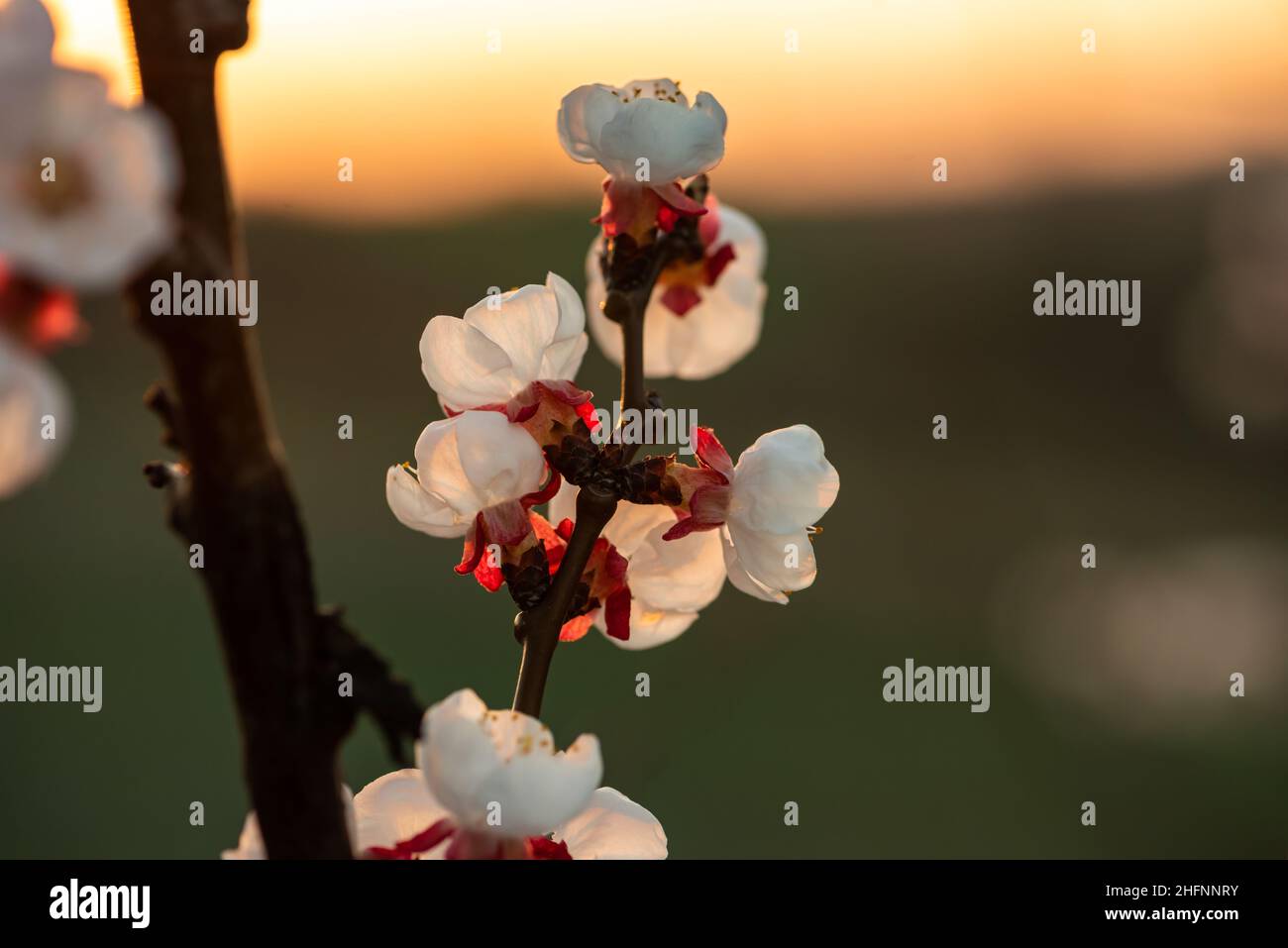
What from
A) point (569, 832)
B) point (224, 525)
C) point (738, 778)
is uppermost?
point (224, 525)

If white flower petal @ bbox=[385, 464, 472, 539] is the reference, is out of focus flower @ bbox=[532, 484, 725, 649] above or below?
below

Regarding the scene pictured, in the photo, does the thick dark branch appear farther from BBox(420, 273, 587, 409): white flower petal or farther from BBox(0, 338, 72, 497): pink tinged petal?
BBox(420, 273, 587, 409): white flower petal

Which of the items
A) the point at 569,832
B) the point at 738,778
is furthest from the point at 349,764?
the point at 569,832

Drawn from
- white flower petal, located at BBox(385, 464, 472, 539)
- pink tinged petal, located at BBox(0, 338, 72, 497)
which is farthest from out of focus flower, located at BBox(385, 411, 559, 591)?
pink tinged petal, located at BBox(0, 338, 72, 497)

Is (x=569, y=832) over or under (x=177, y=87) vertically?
under

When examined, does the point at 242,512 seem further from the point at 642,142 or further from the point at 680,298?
the point at 680,298
